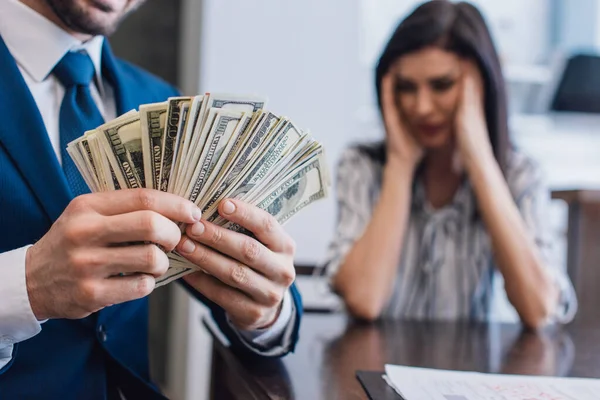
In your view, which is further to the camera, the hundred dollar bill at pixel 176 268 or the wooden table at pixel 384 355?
the wooden table at pixel 384 355

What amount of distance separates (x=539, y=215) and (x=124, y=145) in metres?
Answer: 1.39

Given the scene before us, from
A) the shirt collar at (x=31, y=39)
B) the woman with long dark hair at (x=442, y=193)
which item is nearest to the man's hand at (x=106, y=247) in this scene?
the shirt collar at (x=31, y=39)

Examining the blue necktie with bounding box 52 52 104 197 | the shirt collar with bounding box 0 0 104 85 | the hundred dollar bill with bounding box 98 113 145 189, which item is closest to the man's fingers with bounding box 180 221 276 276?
the hundred dollar bill with bounding box 98 113 145 189

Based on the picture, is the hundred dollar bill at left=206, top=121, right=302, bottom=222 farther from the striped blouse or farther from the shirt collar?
the striped blouse

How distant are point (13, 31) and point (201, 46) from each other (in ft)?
5.66

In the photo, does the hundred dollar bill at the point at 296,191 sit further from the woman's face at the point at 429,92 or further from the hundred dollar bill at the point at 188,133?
the woman's face at the point at 429,92

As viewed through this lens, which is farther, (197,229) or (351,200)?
(351,200)

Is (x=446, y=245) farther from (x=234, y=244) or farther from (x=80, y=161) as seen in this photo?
(x=80, y=161)

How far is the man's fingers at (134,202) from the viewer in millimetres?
755

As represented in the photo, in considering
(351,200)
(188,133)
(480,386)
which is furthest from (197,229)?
(351,200)

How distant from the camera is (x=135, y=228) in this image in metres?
0.73

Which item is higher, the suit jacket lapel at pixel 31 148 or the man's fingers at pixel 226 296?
the suit jacket lapel at pixel 31 148

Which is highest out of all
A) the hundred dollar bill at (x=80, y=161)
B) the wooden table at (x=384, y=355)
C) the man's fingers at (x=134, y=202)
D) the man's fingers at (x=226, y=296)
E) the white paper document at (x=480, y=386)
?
the hundred dollar bill at (x=80, y=161)

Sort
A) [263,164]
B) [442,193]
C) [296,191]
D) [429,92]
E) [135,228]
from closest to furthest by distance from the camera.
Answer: [135,228] → [263,164] → [296,191] → [429,92] → [442,193]
